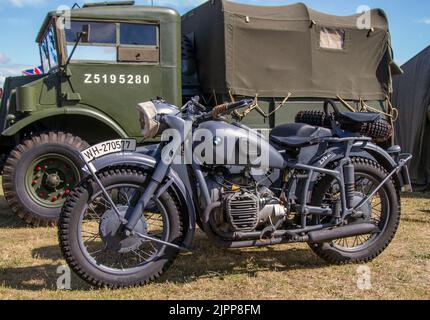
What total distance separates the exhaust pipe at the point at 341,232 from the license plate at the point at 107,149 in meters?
1.40

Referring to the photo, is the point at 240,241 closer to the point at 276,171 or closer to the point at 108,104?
the point at 276,171

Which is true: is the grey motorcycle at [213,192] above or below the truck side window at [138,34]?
below

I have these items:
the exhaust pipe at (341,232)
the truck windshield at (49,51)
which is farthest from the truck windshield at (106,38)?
the exhaust pipe at (341,232)

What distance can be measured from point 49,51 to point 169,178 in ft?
11.4

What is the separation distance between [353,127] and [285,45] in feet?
9.77

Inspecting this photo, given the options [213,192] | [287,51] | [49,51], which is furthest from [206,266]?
[287,51]

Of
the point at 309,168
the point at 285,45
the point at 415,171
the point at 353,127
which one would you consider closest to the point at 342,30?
the point at 285,45

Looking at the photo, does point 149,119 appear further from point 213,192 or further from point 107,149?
point 213,192

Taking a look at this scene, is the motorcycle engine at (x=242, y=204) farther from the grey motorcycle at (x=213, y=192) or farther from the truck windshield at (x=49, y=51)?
the truck windshield at (x=49, y=51)

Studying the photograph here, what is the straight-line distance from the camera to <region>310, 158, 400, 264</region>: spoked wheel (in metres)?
3.80

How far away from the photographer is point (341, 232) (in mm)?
3674

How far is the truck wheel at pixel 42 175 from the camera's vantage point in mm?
5309

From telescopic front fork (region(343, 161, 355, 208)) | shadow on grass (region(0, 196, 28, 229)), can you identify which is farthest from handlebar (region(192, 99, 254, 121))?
shadow on grass (region(0, 196, 28, 229))
